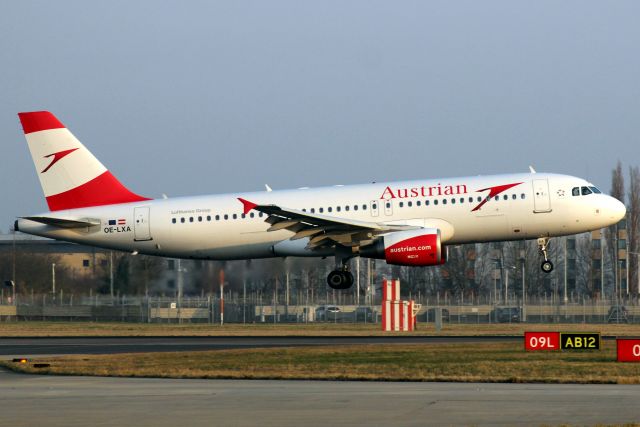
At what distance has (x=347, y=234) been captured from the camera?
4603 centimetres

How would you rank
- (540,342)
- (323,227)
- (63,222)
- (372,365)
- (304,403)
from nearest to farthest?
(304,403), (372,365), (540,342), (323,227), (63,222)

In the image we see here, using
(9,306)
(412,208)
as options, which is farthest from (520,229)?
(9,306)

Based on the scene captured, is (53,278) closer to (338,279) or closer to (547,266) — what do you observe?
(338,279)

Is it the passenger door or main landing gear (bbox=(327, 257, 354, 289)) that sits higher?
the passenger door

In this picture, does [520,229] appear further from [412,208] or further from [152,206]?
[152,206]

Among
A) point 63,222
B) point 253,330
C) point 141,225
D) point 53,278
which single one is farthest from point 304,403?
point 53,278

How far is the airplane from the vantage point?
147 ft

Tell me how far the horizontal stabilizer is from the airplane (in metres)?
0.05

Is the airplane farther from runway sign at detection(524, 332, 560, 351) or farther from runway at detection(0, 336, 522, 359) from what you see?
runway sign at detection(524, 332, 560, 351)

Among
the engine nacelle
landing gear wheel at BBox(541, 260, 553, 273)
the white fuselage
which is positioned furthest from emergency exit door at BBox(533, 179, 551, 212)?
the engine nacelle

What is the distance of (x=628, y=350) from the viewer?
99.3 feet

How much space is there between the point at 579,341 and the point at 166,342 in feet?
53.9

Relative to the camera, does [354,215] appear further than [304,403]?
Yes

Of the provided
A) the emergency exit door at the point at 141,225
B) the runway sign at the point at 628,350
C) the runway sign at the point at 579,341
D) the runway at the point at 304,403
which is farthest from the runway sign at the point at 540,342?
the emergency exit door at the point at 141,225
